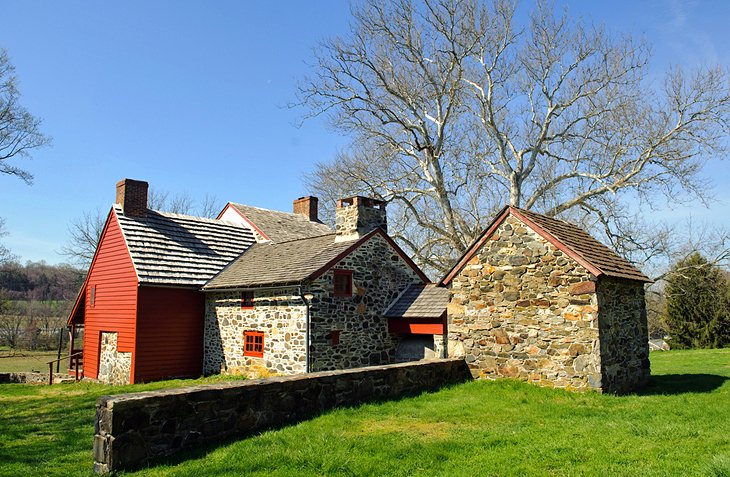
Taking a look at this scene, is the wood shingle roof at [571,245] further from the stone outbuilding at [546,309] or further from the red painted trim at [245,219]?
the red painted trim at [245,219]

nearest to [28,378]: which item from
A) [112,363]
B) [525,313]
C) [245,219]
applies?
[112,363]

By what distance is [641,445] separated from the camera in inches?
261

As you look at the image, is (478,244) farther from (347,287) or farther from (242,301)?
(242,301)

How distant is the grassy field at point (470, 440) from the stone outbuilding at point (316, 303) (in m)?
5.66

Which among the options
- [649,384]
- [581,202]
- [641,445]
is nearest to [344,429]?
[641,445]

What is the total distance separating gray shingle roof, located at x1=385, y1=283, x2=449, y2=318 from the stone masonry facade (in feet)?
1.02

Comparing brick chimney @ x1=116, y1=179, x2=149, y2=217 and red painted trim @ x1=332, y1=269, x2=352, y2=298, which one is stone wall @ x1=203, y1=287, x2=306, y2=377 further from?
brick chimney @ x1=116, y1=179, x2=149, y2=217

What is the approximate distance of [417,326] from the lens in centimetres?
1688

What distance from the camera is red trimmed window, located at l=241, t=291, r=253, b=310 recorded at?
17219mm

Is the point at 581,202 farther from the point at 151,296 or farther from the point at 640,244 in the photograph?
the point at 151,296

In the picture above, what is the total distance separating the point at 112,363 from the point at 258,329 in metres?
5.94

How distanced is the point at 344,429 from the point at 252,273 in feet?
36.5

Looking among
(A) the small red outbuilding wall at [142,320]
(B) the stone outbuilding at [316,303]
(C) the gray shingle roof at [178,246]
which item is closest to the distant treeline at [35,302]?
(A) the small red outbuilding wall at [142,320]

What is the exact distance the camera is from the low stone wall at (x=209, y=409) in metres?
6.48
